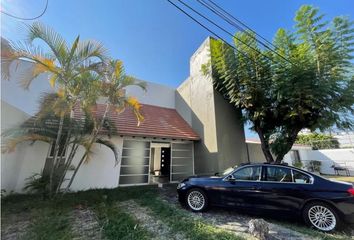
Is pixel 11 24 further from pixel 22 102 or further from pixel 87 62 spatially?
pixel 22 102

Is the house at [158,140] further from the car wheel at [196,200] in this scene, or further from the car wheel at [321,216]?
the car wheel at [321,216]

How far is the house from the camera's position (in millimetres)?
6848

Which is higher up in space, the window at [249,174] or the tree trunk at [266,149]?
the tree trunk at [266,149]

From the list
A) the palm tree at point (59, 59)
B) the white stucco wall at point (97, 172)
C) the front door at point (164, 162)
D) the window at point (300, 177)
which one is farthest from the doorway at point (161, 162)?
the window at point (300, 177)

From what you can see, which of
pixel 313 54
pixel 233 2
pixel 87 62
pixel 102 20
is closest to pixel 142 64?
pixel 102 20

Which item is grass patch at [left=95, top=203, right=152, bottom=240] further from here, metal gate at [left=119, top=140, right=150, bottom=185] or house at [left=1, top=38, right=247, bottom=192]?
metal gate at [left=119, top=140, right=150, bottom=185]

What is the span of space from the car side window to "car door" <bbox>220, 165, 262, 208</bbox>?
9.0 inches

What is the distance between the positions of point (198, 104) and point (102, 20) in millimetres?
6777

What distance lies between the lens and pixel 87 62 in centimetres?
552

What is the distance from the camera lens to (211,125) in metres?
9.55

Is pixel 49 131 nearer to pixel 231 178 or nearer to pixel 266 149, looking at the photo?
pixel 231 178

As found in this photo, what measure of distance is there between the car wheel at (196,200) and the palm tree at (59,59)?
14.8 ft

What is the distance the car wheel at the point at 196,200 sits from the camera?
516cm

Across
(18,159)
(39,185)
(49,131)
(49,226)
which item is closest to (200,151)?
(49,131)
